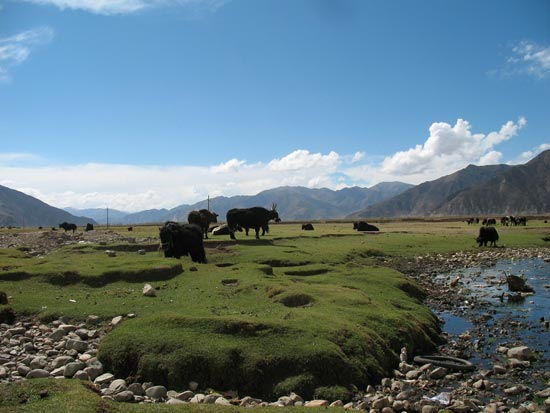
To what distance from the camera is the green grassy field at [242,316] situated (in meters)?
11.1

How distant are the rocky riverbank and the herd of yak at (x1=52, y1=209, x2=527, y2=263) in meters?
11.6

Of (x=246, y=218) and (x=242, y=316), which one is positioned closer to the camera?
(x=242, y=316)

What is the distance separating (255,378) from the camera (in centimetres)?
1087

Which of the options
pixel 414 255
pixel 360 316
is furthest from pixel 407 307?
pixel 414 255

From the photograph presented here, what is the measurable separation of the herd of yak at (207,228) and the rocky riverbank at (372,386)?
456 inches

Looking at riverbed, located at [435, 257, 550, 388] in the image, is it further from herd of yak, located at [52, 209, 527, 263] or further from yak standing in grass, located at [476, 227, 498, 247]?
yak standing in grass, located at [476, 227, 498, 247]

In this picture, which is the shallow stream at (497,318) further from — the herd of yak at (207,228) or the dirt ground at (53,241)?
the dirt ground at (53,241)

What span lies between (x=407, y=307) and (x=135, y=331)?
1055cm

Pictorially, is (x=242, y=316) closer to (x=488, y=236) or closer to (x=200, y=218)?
→ (x=200, y=218)

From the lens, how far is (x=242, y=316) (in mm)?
13477

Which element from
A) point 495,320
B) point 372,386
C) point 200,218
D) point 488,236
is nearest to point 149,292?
point 372,386

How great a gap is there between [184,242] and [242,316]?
13.4 meters

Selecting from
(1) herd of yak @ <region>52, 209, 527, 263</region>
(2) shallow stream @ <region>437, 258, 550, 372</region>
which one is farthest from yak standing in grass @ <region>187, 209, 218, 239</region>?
(2) shallow stream @ <region>437, 258, 550, 372</region>

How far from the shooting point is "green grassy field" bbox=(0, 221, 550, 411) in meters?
11.1
